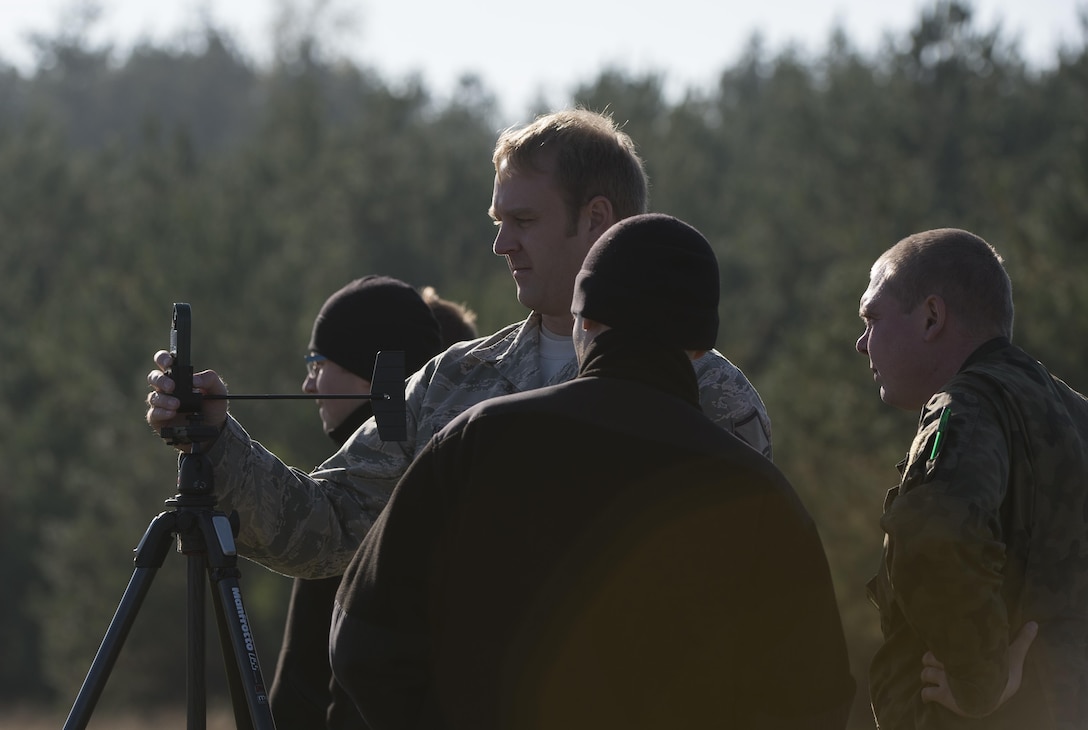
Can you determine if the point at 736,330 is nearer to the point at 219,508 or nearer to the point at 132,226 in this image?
the point at 132,226

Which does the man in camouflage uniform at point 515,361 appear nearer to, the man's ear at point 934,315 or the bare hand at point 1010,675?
the man's ear at point 934,315

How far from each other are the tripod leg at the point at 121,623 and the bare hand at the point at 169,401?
19 centimetres

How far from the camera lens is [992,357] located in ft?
9.49

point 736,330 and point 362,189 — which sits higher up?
point 362,189

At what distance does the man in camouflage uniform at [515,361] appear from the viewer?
309cm

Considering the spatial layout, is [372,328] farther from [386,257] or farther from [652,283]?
[386,257]

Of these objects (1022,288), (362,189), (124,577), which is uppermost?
(362,189)

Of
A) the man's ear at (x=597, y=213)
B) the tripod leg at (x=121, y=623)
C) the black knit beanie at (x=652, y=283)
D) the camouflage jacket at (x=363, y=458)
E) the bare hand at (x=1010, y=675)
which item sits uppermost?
the man's ear at (x=597, y=213)

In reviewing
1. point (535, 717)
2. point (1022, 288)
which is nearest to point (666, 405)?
point (535, 717)

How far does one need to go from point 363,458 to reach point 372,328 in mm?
851

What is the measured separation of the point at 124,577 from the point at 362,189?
32.9ft

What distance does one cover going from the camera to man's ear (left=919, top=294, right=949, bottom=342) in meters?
2.92

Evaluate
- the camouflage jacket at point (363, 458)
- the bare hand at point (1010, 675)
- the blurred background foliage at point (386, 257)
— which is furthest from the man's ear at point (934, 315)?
the blurred background foliage at point (386, 257)

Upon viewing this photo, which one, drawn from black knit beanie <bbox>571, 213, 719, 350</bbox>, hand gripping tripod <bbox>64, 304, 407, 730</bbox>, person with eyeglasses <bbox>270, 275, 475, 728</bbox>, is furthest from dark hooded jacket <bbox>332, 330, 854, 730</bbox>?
person with eyeglasses <bbox>270, 275, 475, 728</bbox>
